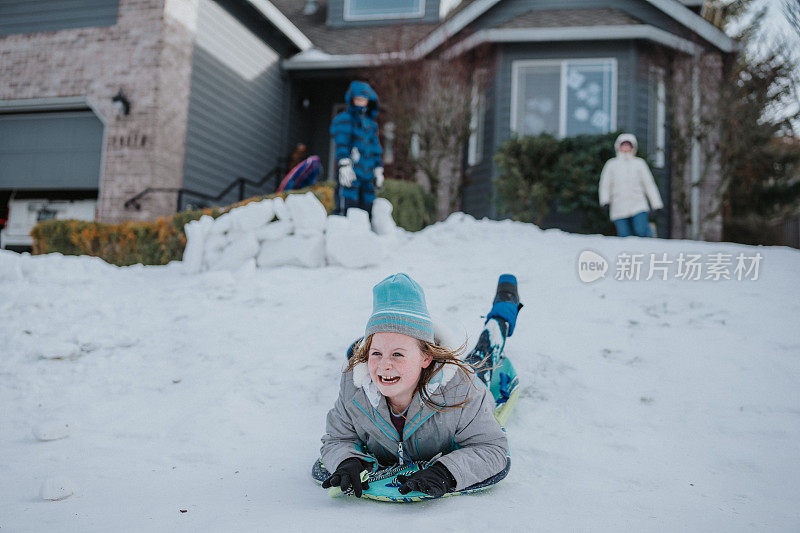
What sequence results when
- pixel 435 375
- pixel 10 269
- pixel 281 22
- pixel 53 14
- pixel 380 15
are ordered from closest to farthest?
1. pixel 435 375
2. pixel 10 269
3. pixel 53 14
4. pixel 281 22
5. pixel 380 15

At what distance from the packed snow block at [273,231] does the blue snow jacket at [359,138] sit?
973 millimetres

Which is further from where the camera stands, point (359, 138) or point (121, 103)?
point (121, 103)

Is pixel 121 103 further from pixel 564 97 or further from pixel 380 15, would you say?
pixel 564 97

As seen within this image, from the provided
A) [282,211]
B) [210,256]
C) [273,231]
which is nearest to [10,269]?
[210,256]

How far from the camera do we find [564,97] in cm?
1017

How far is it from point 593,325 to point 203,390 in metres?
2.66

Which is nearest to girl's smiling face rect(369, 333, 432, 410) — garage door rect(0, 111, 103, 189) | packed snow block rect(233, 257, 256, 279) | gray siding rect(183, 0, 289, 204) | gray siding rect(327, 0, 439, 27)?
packed snow block rect(233, 257, 256, 279)

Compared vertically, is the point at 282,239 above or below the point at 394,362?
above

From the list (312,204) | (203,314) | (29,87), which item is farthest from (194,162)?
(203,314)

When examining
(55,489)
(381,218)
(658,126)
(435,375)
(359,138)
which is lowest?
(55,489)

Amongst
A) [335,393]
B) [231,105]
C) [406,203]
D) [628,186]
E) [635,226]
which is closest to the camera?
[335,393]

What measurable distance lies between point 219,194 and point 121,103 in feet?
7.46

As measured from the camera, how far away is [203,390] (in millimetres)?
3121

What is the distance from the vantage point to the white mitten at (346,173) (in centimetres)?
611
